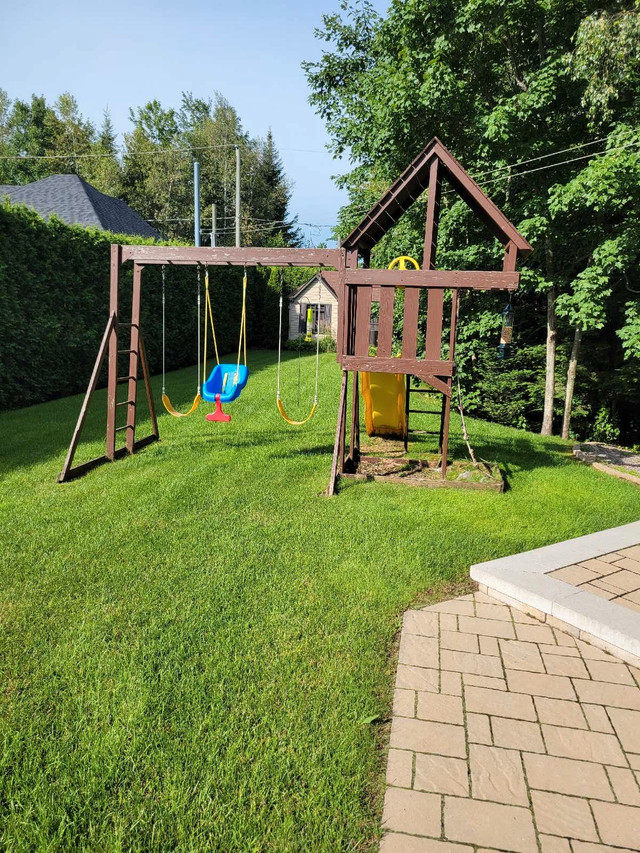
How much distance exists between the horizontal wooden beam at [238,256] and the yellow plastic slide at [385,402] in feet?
7.21

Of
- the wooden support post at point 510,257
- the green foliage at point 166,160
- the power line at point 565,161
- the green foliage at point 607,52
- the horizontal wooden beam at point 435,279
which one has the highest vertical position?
the green foliage at point 166,160

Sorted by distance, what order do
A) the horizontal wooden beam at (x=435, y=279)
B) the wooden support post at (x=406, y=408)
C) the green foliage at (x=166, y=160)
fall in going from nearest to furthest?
the horizontal wooden beam at (x=435, y=279)
the wooden support post at (x=406, y=408)
the green foliage at (x=166, y=160)

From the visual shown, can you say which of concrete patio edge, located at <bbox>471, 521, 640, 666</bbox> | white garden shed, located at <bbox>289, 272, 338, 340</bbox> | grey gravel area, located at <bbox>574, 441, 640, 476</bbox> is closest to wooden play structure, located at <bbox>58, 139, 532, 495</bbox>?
concrete patio edge, located at <bbox>471, 521, 640, 666</bbox>

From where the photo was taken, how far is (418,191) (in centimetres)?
616

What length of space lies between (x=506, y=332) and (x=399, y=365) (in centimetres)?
476

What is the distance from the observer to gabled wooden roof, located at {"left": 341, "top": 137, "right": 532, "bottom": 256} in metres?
5.67

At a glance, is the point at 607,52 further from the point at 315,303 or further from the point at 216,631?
the point at 315,303

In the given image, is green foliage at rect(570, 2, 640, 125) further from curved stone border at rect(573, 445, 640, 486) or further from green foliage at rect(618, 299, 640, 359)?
curved stone border at rect(573, 445, 640, 486)

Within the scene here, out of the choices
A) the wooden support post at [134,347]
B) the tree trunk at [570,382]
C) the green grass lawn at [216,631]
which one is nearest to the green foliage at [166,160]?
the tree trunk at [570,382]

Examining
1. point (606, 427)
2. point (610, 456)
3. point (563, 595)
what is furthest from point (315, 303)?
point (563, 595)

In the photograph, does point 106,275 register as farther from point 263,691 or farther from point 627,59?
point 263,691

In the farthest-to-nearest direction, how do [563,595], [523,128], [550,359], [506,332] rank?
[550,359]
[506,332]
[523,128]
[563,595]

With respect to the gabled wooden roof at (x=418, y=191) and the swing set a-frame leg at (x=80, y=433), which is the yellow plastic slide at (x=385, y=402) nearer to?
the gabled wooden roof at (x=418, y=191)

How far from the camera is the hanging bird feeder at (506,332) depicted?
355 inches
